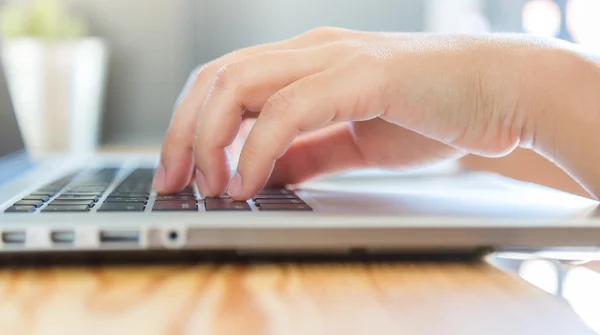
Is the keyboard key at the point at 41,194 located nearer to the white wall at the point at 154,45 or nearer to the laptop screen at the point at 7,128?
the laptop screen at the point at 7,128

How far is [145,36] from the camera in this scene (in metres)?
2.13

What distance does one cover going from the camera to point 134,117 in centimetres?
215

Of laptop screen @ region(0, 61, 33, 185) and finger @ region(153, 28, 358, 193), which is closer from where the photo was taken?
finger @ region(153, 28, 358, 193)

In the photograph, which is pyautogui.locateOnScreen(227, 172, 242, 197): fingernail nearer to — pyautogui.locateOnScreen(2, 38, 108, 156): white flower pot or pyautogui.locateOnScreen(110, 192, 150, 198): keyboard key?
pyautogui.locateOnScreen(110, 192, 150, 198): keyboard key

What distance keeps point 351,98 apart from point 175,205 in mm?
160

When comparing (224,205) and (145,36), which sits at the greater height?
(145,36)

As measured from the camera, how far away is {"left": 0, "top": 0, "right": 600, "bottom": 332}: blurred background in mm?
1572

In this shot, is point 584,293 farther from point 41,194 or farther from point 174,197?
point 41,194

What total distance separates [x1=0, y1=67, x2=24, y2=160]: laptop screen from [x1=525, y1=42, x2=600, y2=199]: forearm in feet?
2.44

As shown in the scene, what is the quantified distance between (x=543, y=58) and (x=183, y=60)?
1685 mm

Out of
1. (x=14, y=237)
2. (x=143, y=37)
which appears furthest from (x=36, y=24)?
(x=14, y=237)

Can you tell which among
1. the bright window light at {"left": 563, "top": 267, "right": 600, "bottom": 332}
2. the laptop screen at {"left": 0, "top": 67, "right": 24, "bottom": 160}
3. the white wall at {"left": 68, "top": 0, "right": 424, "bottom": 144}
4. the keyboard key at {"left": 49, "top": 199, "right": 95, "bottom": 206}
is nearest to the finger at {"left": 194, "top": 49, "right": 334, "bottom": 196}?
Result: the keyboard key at {"left": 49, "top": 199, "right": 95, "bottom": 206}

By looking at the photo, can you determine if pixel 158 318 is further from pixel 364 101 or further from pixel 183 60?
pixel 183 60

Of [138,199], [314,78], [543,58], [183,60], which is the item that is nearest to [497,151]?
[543,58]
